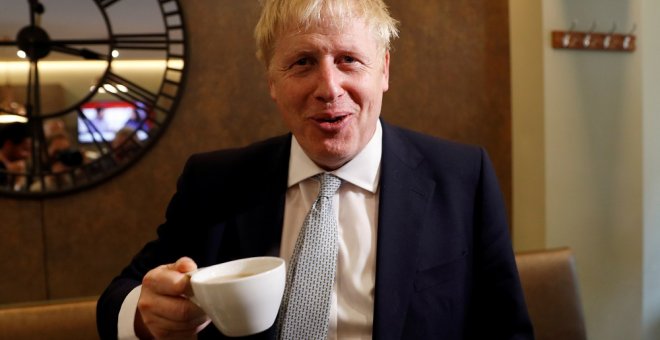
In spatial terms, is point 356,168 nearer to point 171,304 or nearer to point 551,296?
point 171,304

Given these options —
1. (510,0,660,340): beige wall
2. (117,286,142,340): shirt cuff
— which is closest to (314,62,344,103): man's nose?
(117,286,142,340): shirt cuff

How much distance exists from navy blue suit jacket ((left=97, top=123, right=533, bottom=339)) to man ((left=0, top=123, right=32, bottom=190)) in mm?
1055

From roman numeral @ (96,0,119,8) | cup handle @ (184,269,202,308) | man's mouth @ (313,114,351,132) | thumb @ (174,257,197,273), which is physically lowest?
cup handle @ (184,269,202,308)

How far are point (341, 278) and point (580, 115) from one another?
6.24ft

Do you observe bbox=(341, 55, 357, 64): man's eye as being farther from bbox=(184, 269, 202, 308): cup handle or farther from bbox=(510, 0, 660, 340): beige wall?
bbox=(510, 0, 660, 340): beige wall

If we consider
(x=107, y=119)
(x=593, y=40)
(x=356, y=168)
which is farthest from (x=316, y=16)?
(x=593, y=40)

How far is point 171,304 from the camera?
30.3 inches

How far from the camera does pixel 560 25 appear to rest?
239 cm

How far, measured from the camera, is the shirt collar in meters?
1.13

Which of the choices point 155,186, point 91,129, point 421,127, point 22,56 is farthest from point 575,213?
point 22,56

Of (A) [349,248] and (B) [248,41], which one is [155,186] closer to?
(B) [248,41]

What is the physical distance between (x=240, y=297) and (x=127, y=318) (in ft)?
1.61

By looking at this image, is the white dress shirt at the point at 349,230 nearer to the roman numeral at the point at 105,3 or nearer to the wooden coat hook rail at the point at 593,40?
the roman numeral at the point at 105,3

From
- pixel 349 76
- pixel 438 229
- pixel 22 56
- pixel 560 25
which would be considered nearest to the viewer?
pixel 349 76
